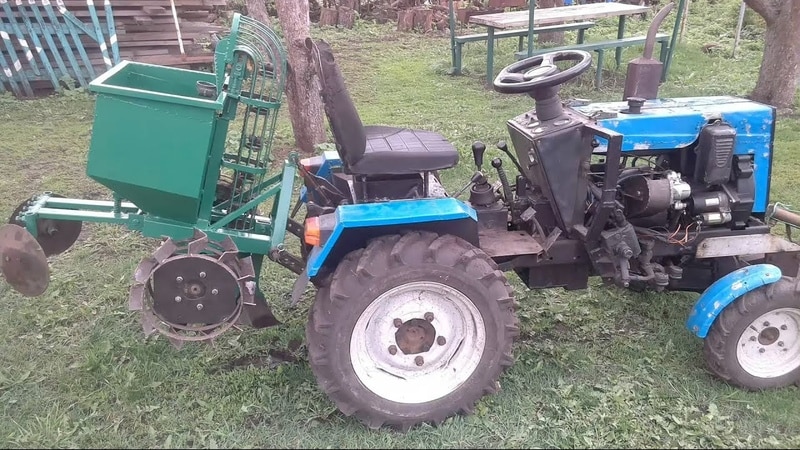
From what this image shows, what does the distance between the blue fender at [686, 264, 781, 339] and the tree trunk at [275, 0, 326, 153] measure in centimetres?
425

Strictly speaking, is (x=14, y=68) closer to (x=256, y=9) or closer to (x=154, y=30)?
(x=154, y=30)

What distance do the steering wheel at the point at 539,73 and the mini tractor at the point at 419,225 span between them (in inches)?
0.6

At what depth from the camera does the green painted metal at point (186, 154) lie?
2.90m

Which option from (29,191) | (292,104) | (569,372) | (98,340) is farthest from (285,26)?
(569,372)

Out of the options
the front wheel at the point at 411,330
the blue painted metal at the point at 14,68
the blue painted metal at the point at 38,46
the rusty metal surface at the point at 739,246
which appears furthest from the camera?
the blue painted metal at the point at 38,46

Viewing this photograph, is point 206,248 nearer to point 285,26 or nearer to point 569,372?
point 569,372

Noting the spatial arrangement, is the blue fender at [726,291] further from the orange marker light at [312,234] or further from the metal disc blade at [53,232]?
the metal disc blade at [53,232]

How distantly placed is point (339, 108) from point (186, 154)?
0.72m

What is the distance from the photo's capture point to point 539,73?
130 inches

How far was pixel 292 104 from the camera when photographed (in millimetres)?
6754

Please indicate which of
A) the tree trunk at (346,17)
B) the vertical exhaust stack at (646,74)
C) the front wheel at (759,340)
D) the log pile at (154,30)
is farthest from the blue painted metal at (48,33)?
the front wheel at (759,340)

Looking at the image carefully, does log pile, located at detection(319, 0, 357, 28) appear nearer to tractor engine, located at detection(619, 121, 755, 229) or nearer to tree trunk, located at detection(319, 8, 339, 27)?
tree trunk, located at detection(319, 8, 339, 27)

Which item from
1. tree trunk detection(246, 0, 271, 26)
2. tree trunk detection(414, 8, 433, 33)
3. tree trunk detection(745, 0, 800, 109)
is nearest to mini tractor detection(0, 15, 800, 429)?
tree trunk detection(246, 0, 271, 26)

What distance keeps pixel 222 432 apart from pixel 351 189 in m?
1.30
